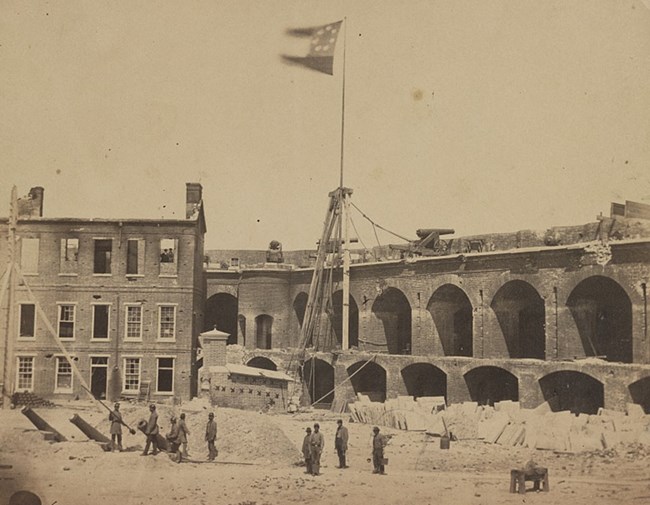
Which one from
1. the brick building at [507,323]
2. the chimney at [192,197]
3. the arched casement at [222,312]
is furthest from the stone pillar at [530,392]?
the arched casement at [222,312]

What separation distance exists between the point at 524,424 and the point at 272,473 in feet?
29.9

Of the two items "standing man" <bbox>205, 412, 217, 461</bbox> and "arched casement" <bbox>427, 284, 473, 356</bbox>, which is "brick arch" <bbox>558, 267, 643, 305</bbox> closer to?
"arched casement" <bbox>427, 284, 473, 356</bbox>

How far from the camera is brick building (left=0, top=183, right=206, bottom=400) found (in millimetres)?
27219

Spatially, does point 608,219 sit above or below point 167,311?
above

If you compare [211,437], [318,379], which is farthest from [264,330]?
[211,437]

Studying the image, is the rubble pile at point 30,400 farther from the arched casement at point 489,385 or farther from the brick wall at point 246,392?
the arched casement at point 489,385

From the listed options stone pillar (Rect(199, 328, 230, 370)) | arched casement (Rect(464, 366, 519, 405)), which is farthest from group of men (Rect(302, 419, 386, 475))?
arched casement (Rect(464, 366, 519, 405))

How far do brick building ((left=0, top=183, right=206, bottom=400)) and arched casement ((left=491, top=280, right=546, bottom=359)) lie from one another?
12.4 meters

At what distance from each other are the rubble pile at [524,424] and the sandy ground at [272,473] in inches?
21.7

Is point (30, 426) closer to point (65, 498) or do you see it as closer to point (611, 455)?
point (65, 498)

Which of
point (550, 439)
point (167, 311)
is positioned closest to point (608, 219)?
point (550, 439)

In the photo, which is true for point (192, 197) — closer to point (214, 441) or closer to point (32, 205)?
point (32, 205)

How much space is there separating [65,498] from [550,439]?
13.4 meters

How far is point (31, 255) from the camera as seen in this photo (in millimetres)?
27641
